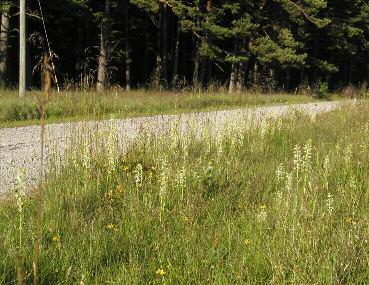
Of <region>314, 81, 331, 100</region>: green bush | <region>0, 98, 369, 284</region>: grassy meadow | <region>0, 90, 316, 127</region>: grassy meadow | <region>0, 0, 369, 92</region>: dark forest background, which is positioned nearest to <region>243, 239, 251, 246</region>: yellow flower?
<region>0, 98, 369, 284</region>: grassy meadow

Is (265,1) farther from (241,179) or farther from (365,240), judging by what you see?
(365,240)

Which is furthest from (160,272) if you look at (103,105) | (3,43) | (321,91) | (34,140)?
(321,91)

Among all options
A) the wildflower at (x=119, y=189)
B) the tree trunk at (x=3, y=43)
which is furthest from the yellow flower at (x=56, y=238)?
the tree trunk at (x=3, y=43)

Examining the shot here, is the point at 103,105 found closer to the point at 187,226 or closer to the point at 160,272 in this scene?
the point at 187,226

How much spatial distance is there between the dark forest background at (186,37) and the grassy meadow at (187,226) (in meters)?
13.6

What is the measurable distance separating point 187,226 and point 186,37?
38.9m

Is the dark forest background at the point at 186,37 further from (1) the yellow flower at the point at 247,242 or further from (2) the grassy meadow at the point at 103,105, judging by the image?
(1) the yellow flower at the point at 247,242

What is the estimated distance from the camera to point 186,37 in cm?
4141

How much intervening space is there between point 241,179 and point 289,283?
2.36m

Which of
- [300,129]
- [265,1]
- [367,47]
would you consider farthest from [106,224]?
[367,47]

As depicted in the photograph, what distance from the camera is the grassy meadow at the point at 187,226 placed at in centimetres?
303

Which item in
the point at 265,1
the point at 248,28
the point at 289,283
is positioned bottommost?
the point at 289,283

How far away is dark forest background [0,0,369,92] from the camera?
913 inches

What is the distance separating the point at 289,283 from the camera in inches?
116
